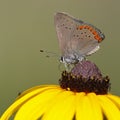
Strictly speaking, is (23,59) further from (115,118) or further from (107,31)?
(115,118)

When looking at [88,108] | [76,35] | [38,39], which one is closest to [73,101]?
[88,108]

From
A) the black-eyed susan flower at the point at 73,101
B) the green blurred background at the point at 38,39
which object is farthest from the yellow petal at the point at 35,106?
the green blurred background at the point at 38,39

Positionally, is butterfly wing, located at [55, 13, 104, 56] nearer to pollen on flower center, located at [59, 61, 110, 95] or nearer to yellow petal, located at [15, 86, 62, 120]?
pollen on flower center, located at [59, 61, 110, 95]

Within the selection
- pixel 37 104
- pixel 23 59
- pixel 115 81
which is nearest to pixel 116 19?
pixel 115 81

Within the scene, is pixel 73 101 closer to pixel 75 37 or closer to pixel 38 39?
pixel 75 37

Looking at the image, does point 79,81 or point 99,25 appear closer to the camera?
point 79,81

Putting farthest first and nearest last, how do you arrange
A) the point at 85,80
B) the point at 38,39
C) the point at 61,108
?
the point at 38,39 → the point at 85,80 → the point at 61,108

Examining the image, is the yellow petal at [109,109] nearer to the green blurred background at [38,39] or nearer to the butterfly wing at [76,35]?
the butterfly wing at [76,35]
